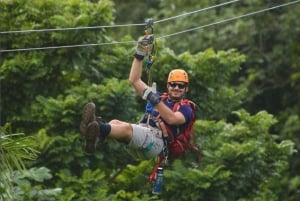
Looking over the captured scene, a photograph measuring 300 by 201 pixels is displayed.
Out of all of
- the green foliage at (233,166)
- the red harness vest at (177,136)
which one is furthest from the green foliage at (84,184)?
the red harness vest at (177,136)

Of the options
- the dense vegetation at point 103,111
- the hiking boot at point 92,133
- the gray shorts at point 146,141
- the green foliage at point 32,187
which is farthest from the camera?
the dense vegetation at point 103,111

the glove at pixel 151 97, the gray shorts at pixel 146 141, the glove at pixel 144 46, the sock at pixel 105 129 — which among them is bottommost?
the gray shorts at pixel 146 141

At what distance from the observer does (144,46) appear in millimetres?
8766

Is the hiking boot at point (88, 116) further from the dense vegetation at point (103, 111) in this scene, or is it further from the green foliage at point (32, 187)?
the dense vegetation at point (103, 111)

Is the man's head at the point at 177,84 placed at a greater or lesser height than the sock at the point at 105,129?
greater

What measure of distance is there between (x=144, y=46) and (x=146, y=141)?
795 mm

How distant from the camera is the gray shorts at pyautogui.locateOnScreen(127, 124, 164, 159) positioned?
8.93 metres

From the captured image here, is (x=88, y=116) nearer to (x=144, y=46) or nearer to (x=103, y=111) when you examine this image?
(x=144, y=46)

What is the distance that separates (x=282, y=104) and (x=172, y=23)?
2.27 metres

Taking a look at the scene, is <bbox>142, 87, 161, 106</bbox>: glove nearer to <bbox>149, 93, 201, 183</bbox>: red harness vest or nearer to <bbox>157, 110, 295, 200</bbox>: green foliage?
<bbox>149, 93, 201, 183</bbox>: red harness vest

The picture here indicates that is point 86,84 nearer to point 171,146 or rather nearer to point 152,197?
point 152,197

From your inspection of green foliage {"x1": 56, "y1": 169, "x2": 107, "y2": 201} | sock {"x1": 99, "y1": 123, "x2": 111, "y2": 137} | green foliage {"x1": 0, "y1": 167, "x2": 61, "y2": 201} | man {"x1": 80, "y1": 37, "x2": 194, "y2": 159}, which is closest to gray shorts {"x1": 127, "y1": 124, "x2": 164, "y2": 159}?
man {"x1": 80, "y1": 37, "x2": 194, "y2": 159}

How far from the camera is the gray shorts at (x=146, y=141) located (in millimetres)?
8930

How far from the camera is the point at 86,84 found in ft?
41.2
